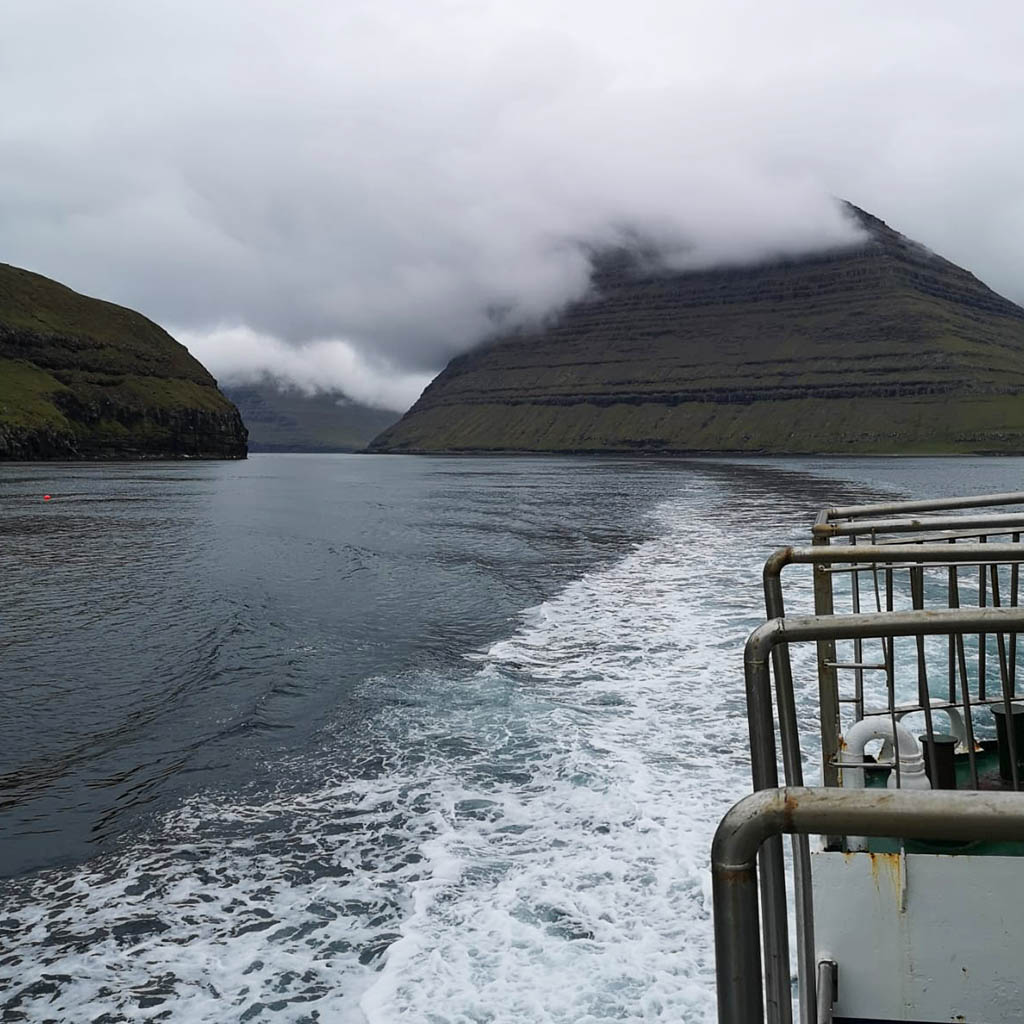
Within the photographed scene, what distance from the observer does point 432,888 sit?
6891 mm

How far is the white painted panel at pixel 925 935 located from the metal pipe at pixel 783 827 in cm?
286

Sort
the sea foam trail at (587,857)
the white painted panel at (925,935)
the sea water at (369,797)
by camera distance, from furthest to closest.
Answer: the sea water at (369,797) < the sea foam trail at (587,857) < the white painted panel at (925,935)

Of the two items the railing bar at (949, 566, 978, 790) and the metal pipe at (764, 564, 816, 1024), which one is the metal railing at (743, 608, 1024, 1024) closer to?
the metal pipe at (764, 564, 816, 1024)

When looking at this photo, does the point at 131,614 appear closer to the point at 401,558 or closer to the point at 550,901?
the point at 401,558

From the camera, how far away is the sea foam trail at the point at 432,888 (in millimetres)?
5559

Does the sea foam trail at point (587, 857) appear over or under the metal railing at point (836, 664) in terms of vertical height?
under

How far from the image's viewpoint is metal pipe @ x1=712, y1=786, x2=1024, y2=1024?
5.18 feet

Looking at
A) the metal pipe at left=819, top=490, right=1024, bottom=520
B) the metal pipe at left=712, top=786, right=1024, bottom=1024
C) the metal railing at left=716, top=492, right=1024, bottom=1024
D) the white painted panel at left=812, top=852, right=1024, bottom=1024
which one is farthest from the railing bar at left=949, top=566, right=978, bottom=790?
the metal pipe at left=712, top=786, right=1024, bottom=1024

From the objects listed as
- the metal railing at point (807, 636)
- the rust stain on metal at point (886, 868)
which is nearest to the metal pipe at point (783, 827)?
the metal railing at point (807, 636)

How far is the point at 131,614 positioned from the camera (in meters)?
19.7

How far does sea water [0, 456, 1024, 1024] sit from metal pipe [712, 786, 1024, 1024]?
4183mm

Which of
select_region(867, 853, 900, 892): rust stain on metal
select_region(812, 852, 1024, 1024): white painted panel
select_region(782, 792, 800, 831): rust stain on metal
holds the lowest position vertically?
select_region(812, 852, 1024, 1024): white painted panel

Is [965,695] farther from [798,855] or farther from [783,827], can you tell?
[783,827]

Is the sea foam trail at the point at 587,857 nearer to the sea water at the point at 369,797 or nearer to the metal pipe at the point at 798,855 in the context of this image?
the sea water at the point at 369,797
